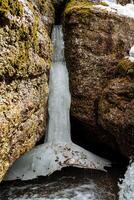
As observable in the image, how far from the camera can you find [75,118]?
1410 centimetres

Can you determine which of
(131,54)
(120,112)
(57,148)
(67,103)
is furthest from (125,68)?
(57,148)

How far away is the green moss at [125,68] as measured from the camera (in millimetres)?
12568

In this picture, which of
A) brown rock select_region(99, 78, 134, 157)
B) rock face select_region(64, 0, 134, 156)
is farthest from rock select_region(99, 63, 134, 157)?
rock face select_region(64, 0, 134, 156)

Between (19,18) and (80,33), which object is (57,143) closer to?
(80,33)

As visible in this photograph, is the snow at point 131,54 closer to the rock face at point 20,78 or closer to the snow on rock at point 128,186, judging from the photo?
the rock face at point 20,78

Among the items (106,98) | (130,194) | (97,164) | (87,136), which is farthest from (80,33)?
(130,194)

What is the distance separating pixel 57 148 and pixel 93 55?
450 centimetres

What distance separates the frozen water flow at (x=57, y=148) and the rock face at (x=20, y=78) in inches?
57.8

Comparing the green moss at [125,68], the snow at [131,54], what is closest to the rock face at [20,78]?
the green moss at [125,68]

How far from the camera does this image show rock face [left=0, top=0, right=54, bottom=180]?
26.7 ft

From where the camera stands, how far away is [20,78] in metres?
9.24

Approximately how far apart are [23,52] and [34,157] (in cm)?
524

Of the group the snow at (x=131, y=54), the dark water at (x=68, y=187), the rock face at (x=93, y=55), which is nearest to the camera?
the dark water at (x=68, y=187)

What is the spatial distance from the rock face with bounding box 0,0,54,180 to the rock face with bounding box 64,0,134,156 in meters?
2.48
